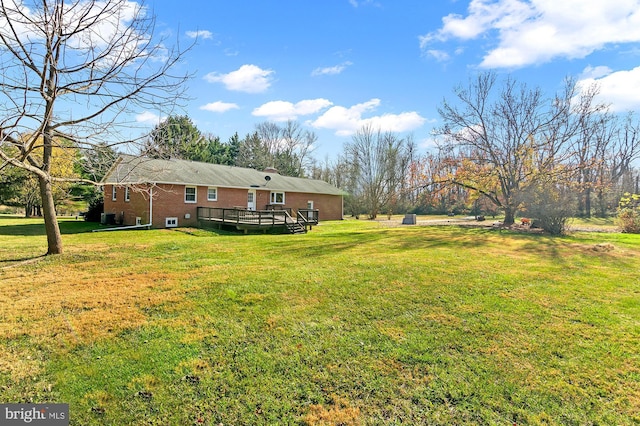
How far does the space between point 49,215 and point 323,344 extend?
28.5 feet

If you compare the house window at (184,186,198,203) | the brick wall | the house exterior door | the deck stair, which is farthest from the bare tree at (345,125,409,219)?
the house window at (184,186,198,203)

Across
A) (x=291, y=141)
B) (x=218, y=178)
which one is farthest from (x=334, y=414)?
(x=291, y=141)

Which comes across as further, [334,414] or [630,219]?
[630,219]

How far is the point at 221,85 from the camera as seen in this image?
10227 mm

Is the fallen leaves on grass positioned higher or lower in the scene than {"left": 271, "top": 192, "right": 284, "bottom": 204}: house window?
lower

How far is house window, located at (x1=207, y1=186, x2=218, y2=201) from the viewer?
20328 mm

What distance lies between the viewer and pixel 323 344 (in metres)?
3.87

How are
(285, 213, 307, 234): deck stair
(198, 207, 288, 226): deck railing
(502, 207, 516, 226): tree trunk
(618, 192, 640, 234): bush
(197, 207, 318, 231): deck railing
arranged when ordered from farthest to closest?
(502, 207, 516, 226): tree trunk, (618, 192, 640, 234): bush, (285, 213, 307, 234): deck stair, (198, 207, 288, 226): deck railing, (197, 207, 318, 231): deck railing

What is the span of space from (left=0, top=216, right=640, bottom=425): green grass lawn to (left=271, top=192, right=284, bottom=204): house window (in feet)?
57.4

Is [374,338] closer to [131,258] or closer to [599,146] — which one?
[131,258]

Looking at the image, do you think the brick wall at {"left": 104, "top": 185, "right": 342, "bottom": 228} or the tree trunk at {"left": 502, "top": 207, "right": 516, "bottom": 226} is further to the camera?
the tree trunk at {"left": 502, "top": 207, "right": 516, "bottom": 226}

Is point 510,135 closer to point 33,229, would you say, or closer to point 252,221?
point 252,221

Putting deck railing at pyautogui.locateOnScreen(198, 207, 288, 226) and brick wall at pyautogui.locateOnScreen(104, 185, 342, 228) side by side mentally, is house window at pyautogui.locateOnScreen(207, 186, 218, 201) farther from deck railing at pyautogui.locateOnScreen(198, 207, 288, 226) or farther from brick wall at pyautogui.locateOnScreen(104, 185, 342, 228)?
deck railing at pyautogui.locateOnScreen(198, 207, 288, 226)

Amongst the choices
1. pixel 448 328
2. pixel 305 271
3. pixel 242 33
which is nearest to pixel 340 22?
pixel 242 33
